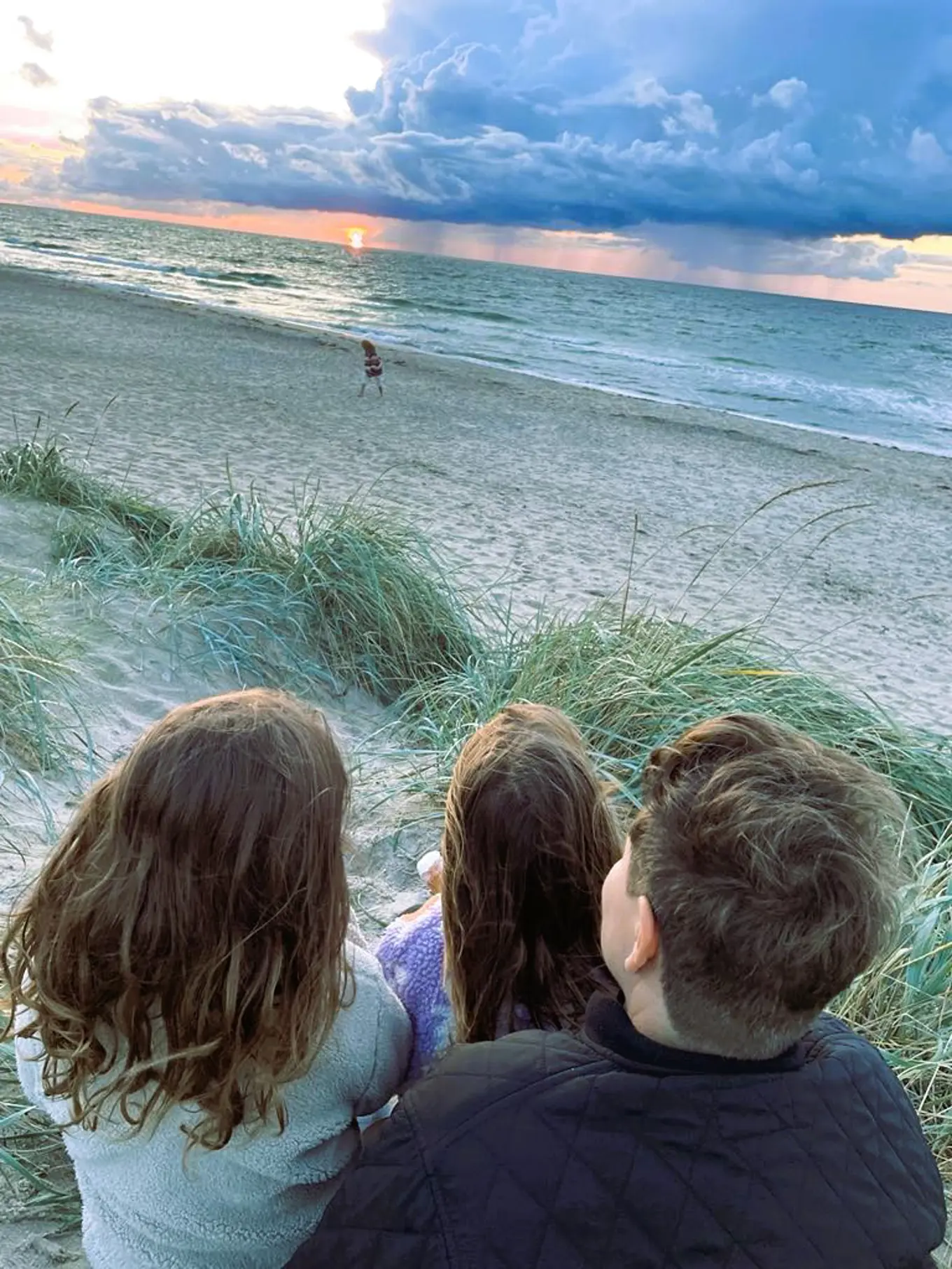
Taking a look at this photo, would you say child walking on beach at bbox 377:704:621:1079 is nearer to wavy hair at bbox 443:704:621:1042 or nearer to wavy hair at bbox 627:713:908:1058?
wavy hair at bbox 443:704:621:1042

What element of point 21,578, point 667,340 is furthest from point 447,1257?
point 667,340

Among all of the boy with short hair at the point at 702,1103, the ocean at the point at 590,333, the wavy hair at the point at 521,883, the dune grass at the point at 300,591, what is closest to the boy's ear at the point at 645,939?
the boy with short hair at the point at 702,1103

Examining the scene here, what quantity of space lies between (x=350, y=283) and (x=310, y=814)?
48.1 metres

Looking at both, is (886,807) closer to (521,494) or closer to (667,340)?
(521,494)

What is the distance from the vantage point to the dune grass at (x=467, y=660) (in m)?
2.33

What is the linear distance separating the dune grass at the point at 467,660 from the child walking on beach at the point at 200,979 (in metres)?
1.39

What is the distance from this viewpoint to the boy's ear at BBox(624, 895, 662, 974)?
3.35 feet

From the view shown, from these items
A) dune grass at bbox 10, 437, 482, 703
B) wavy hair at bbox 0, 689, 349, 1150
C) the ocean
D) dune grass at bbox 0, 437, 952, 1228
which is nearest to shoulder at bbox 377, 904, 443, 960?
wavy hair at bbox 0, 689, 349, 1150

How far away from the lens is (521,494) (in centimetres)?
909

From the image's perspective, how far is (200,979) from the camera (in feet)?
3.93

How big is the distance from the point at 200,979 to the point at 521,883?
49 centimetres

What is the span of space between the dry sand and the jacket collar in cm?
114

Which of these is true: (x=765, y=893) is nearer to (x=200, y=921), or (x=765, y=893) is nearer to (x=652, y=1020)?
(x=652, y=1020)

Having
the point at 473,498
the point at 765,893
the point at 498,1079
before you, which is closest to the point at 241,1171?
the point at 498,1079
